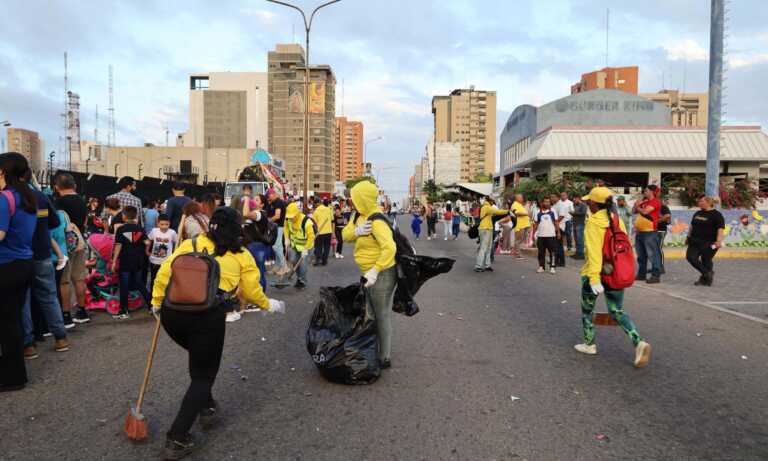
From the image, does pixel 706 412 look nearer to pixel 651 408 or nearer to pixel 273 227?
pixel 651 408

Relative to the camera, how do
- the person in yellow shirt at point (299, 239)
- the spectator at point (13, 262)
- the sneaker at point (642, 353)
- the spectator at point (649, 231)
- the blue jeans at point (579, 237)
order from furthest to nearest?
the blue jeans at point (579, 237) → the spectator at point (649, 231) → the person in yellow shirt at point (299, 239) → the sneaker at point (642, 353) → the spectator at point (13, 262)

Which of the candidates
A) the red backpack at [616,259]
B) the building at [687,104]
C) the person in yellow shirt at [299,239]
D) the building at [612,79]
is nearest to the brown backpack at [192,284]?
the red backpack at [616,259]

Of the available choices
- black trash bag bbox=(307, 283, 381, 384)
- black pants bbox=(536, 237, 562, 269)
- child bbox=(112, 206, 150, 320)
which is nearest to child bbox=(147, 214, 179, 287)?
child bbox=(112, 206, 150, 320)

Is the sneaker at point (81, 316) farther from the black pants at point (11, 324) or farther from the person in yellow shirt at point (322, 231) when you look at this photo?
the person in yellow shirt at point (322, 231)

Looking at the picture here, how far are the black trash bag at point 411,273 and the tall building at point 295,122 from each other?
13464 centimetres

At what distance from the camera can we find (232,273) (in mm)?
3855

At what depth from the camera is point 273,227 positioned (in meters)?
8.80

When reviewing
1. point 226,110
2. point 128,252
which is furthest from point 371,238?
point 226,110

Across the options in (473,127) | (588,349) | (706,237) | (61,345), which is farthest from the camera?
(473,127)

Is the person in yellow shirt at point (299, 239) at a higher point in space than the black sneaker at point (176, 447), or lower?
higher

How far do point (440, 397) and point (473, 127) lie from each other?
7585 inches

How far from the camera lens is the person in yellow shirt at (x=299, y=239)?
1005 centimetres

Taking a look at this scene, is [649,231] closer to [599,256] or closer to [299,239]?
[599,256]

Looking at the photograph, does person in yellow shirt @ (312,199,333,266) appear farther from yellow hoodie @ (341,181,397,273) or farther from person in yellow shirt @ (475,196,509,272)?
yellow hoodie @ (341,181,397,273)
